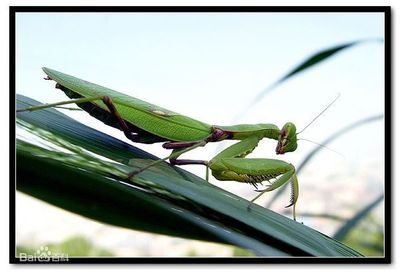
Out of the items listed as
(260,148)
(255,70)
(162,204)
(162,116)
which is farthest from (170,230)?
(255,70)

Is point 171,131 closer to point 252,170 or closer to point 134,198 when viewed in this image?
point 252,170

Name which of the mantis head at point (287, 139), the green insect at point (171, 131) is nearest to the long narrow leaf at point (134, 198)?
the green insect at point (171, 131)

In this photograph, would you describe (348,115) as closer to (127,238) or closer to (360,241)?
(360,241)

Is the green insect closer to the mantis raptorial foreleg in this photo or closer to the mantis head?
the mantis raptorial foreleg

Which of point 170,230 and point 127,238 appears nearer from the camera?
point 170,230

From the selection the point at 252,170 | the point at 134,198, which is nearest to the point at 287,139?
the point at 252,170
